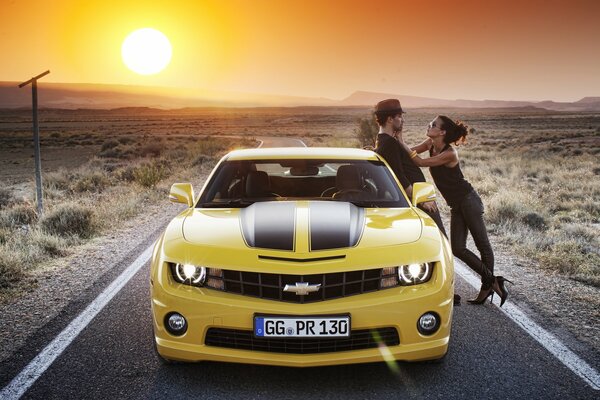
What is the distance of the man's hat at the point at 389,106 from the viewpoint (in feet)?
18.4

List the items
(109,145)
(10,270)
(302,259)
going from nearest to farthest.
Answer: (302,259)
(10,270)
(109,145)

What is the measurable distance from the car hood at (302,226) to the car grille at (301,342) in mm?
528

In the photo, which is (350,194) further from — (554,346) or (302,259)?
(554,346)

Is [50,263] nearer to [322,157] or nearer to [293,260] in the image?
[322,157]

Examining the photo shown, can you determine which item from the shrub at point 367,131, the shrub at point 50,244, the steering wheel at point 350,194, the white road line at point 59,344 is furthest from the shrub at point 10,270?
the shrub at point 367,131

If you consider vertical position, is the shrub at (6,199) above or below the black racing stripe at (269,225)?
below

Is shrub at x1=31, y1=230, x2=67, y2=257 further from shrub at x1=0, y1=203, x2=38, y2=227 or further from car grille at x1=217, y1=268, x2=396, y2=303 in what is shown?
car grille at x1=217, y1=268, x2=396, y2=303

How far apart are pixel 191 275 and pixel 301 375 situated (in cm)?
97

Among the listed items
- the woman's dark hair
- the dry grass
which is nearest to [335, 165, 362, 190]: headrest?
the woman's dark hair

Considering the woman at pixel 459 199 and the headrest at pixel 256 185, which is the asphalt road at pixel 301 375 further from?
the headrest at pixel 256 185

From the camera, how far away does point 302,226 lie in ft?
12.5

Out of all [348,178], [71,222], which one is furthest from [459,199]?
[71,222]

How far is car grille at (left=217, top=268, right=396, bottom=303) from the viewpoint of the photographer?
10.9 ft

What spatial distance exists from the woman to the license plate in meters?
2.32
